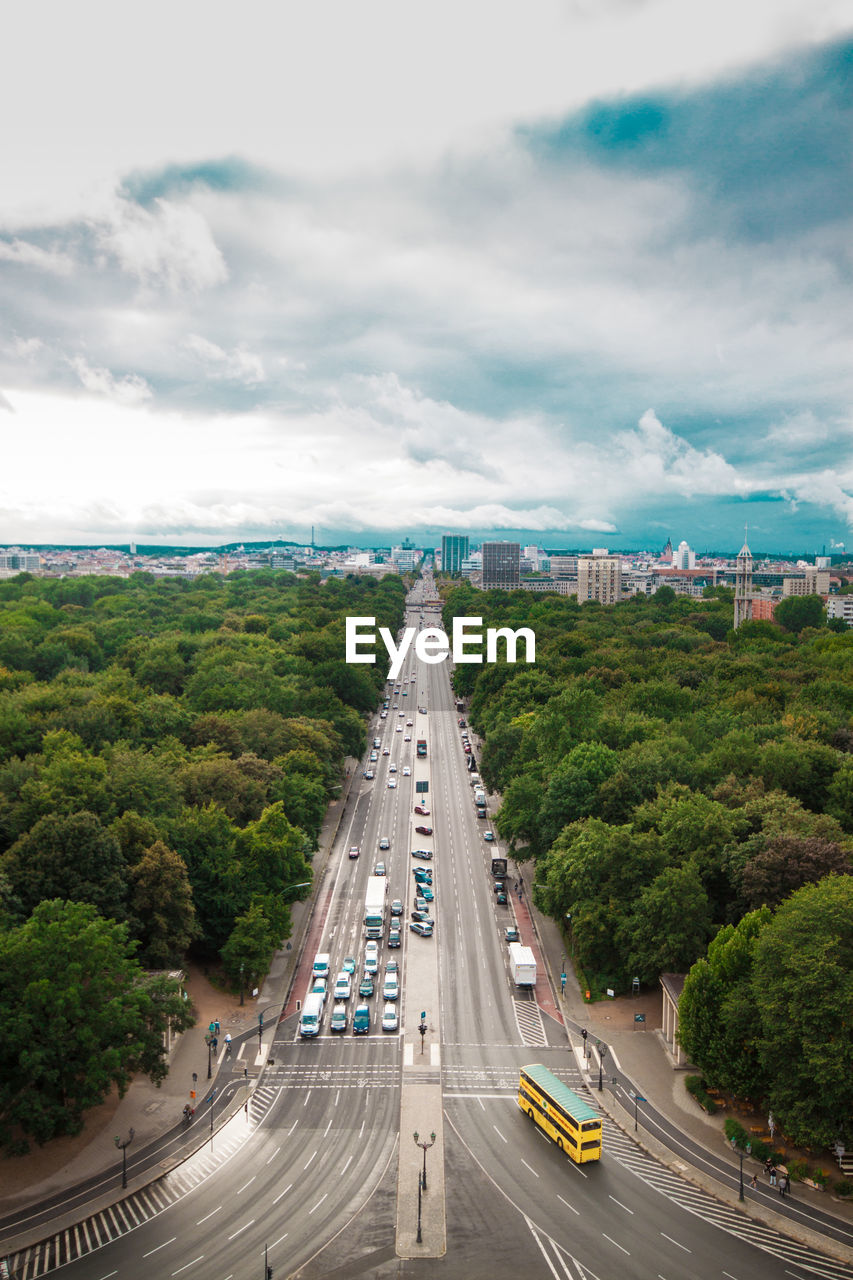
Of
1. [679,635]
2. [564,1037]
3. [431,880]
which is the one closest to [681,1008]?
[564,1037]

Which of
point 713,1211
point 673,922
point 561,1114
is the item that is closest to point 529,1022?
point 673,922

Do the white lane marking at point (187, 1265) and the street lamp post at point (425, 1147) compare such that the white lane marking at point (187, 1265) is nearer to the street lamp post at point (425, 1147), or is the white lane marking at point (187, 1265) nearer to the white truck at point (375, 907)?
the street lamp post at point (425, 1147)

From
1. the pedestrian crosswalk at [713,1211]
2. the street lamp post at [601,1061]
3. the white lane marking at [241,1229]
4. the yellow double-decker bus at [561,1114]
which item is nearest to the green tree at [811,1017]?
the pedestrian crosswalk at [713,1211]

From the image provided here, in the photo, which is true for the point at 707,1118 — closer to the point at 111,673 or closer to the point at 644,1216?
the point at 644,1216

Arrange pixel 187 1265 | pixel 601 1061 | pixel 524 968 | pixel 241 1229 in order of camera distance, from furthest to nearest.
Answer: pixel 524 968, pixel 601 1061, pixel 241 1229, pixel 187 1265

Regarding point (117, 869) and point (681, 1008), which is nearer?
point (681, 1008)

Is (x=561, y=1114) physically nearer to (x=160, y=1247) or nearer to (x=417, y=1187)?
(x=417, y=1187)

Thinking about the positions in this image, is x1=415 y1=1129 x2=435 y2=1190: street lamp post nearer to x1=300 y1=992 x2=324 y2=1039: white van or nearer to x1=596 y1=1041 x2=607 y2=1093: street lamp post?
x1=596 y1=1041 x2=607 y2=1093: street lamp post
